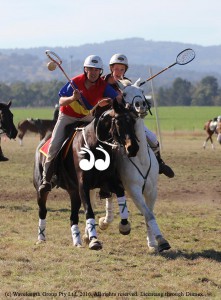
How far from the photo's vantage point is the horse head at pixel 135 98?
9059mm

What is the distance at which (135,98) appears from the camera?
29.9 feet

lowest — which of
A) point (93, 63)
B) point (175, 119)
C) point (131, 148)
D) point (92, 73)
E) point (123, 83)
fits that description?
point (175, 119)

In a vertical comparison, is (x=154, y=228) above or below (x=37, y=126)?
above

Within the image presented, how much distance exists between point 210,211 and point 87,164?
6.17m

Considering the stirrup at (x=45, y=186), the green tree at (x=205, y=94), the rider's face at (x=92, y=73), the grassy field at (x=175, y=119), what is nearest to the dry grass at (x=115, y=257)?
the stirrup at (x=45, y=186)

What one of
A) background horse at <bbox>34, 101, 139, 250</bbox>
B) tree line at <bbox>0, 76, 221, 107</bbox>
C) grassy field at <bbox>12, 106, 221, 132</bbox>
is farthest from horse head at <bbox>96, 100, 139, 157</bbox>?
tree line at <bbox>0, 76, 221, 107</bbox>

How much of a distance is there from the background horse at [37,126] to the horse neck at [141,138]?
1152 inches

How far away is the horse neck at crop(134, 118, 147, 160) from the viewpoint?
9375 mm

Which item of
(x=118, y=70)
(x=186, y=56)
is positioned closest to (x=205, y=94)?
(x=186, y=56)

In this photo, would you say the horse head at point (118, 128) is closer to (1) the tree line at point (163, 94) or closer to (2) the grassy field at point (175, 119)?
(2) the grassy field at point (175, 119)

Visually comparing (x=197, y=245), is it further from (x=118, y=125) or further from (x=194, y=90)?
(x=194, y=90)

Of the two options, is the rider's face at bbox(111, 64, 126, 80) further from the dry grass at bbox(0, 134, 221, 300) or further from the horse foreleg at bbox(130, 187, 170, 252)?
the dry grass at bbox(0, 134, 221, 300)

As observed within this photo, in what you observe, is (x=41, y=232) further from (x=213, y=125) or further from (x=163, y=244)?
(x=213, y=125)

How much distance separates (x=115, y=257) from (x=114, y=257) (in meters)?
0.02
